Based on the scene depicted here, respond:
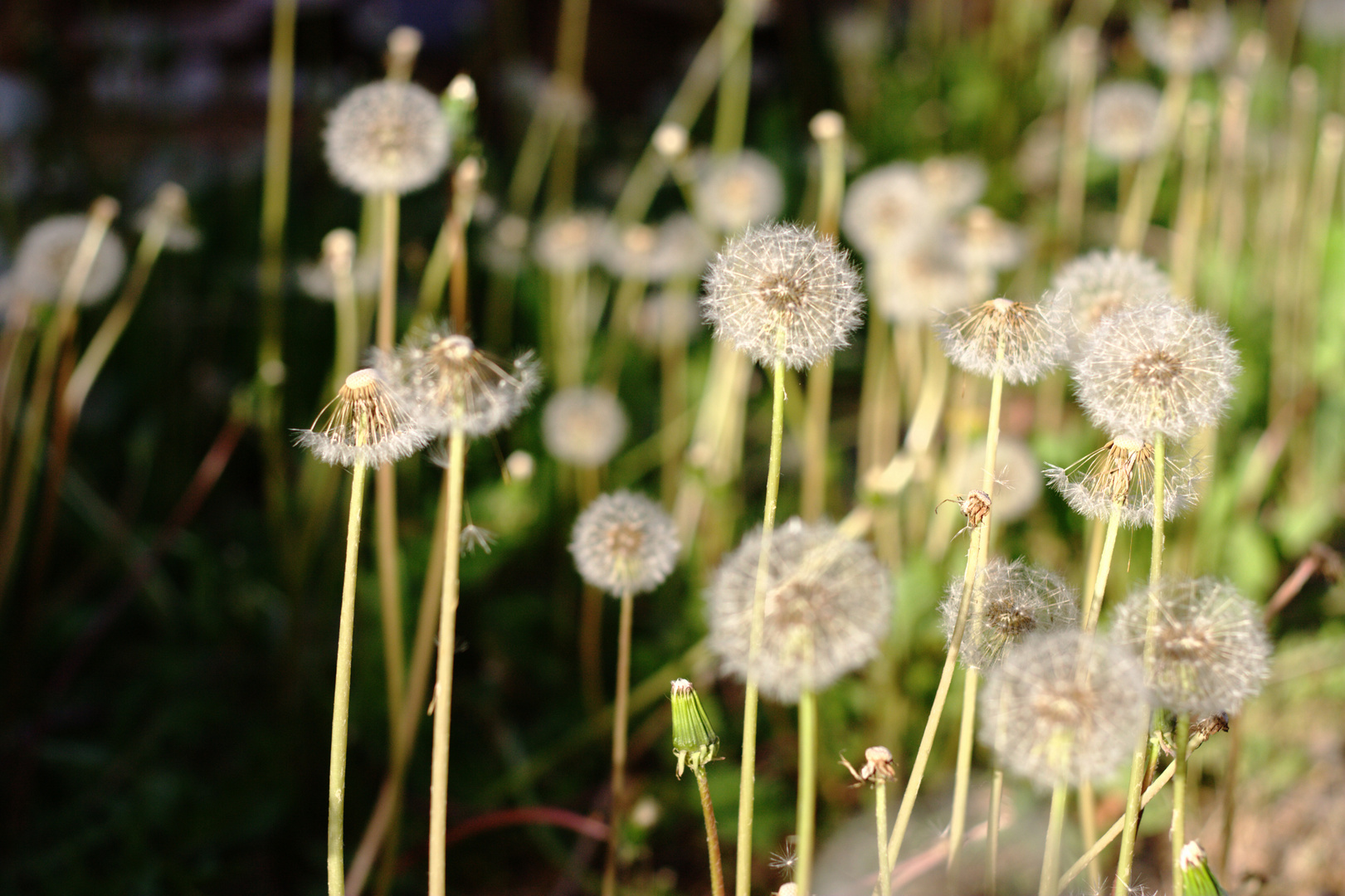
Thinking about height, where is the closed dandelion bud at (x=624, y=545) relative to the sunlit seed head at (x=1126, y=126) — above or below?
below

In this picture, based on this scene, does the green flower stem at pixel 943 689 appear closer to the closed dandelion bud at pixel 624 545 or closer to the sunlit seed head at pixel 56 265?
the closed dandelion bud at pixel 624 545

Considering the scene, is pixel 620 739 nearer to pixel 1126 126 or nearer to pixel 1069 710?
pixel 1069 710

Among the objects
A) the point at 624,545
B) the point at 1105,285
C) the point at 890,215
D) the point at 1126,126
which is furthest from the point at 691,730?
Answer: the point at 1126,126

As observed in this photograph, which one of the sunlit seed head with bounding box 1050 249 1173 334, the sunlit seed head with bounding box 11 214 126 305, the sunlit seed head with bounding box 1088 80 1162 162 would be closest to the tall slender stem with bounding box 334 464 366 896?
the sunlit seed head with bounding box 1050 249 1173 334

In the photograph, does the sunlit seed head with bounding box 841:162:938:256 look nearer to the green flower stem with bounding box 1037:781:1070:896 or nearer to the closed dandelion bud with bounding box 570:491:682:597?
the closed dandelion bud with bounding box 570:491:682:597

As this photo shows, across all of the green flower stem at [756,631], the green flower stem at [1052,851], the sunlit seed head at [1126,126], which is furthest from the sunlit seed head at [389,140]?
the sunlit seed head at [1126,126]

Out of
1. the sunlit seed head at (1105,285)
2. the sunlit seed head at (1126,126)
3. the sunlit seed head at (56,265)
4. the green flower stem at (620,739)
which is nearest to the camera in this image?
the green flower stem at (620,739)
